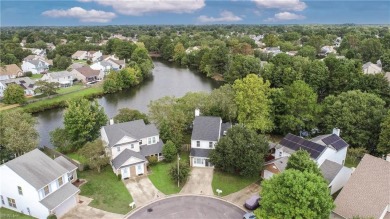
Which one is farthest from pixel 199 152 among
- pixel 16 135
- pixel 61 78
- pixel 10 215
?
pixel 61 78

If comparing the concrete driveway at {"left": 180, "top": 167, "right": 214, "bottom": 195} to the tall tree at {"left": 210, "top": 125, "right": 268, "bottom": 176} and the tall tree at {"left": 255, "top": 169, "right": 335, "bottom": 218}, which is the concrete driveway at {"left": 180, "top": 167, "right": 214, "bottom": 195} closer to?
the tall tree at {"left": 210, "top": 125, "right": 268, "bottom": 176}

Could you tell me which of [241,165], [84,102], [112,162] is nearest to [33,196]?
[112,162]

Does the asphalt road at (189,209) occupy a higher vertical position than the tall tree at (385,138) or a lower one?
lower

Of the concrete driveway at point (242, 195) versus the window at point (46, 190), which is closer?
the window at point (46, 190)

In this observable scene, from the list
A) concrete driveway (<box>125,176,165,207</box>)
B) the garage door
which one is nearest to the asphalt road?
concrete driveway (<box>125,176,165,207</box>)

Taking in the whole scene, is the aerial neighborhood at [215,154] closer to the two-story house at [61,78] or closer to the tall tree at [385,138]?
the tall tree at [385,138]

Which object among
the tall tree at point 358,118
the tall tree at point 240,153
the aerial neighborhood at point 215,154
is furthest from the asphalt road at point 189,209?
the tall tree at point 358,118
